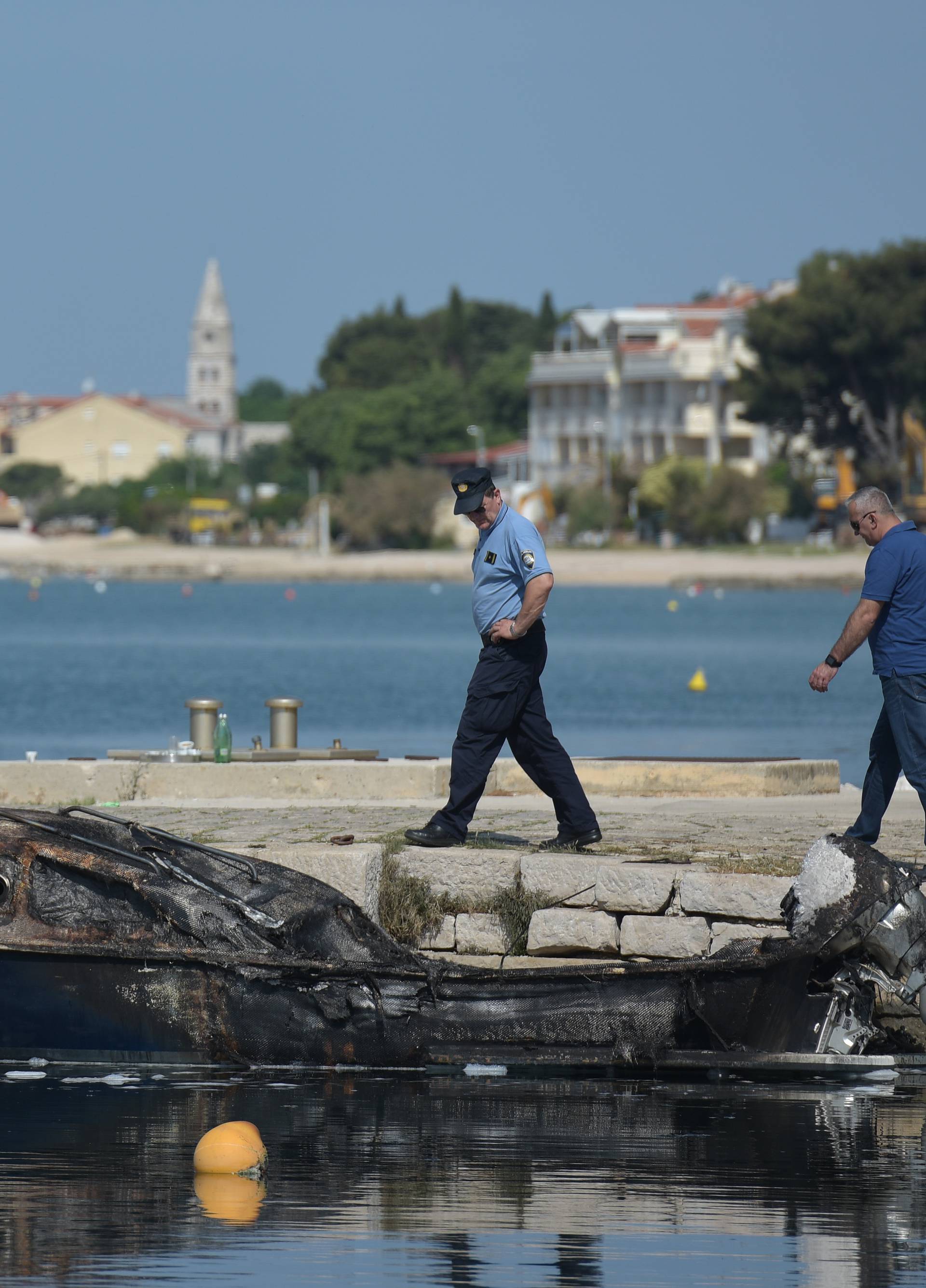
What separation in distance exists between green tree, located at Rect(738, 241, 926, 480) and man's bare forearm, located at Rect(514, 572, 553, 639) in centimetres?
9009

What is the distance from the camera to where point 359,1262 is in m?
7.21

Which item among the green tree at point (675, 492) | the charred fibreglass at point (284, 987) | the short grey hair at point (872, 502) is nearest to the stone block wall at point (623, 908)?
the charred fibreglass at point (284, 987)

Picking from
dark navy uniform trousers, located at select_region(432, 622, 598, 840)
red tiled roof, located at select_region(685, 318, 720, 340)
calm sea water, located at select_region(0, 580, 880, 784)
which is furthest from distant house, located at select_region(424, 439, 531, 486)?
dark navy uniform trousers, located at select_region(432, 622, 598, 840)

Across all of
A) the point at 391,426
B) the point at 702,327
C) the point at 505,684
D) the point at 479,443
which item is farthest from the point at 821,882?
the point at 391,426

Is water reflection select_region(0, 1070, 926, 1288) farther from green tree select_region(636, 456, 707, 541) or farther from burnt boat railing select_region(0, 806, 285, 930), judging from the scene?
green tree select_region(636, 456, 707, 541)

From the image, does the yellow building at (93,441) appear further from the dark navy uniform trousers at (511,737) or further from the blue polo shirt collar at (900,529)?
the blue polo shirt collar at (900,529)

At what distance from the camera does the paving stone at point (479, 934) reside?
1070cm

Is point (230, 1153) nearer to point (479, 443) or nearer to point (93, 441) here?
point (479, 443)

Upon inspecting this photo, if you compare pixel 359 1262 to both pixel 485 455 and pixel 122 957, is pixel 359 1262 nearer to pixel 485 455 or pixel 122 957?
pixel 122 957

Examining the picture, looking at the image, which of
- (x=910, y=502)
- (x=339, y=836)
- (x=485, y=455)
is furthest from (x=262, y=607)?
(x=339, y=836)

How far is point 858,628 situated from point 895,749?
735 mm

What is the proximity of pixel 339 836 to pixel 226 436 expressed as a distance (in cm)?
18456

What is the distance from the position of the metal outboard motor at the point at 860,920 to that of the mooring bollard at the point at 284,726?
6860mm

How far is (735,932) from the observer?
33.7 feet
